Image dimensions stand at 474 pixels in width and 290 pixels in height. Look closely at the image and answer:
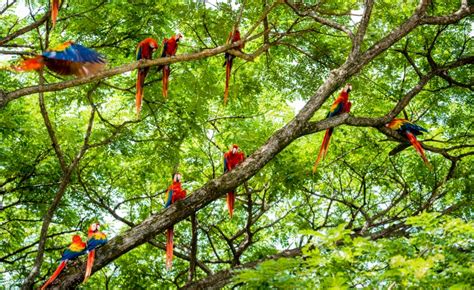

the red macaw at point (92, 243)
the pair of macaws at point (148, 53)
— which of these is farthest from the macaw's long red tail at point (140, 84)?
the red macaw at point (92, 243)

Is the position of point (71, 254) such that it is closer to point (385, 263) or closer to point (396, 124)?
point (385, 263)

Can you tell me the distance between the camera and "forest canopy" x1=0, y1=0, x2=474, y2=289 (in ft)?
14.6

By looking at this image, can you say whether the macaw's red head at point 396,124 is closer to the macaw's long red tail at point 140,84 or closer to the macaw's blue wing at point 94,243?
the macaw's long red tail at point 140,84

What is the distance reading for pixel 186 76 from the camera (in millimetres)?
5641

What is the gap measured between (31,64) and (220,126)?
14.3 ft

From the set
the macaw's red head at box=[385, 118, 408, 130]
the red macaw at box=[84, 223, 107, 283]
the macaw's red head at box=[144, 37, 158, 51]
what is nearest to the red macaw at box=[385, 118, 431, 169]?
the macaw's red head at box=[385, 118, 408, 130]

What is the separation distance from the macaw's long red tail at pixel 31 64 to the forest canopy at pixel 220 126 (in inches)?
12.7

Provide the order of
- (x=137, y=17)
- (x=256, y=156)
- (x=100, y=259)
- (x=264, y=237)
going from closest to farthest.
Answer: (x=100, y=259), (x=256, y=156), (x=137, y=17), (x=264, y=237)

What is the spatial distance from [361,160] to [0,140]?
4203 millimetres

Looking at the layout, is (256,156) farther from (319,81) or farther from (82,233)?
(82,233)

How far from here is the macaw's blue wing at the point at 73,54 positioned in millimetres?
2992

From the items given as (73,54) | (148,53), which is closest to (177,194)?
(148,53)

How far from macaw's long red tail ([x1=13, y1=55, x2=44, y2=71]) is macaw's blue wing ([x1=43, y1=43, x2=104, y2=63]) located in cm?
4

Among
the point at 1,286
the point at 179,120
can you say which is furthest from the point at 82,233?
the point at 179,120
